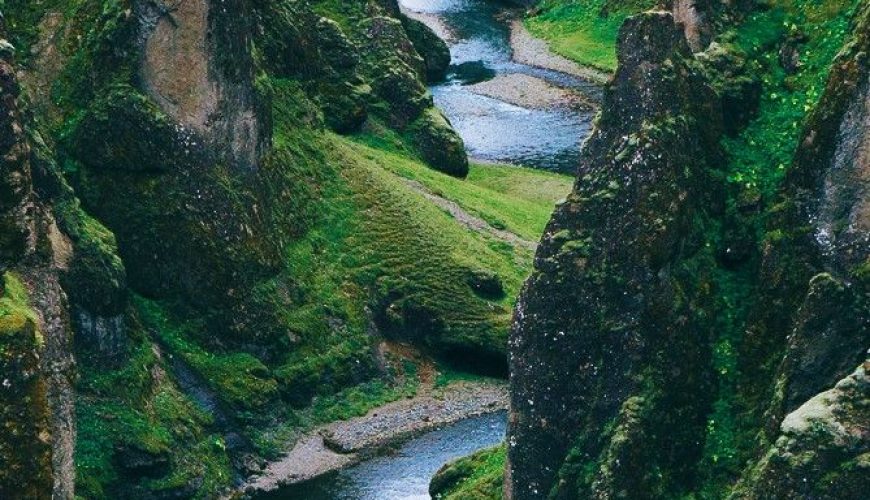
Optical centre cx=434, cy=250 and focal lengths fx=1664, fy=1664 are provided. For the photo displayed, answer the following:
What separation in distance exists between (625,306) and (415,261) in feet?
113

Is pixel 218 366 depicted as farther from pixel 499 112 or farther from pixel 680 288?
pixel 499 112

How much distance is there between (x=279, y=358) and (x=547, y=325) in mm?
28311

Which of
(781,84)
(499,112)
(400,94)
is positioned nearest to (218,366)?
(781,84)

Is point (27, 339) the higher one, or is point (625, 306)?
point (625, 306)

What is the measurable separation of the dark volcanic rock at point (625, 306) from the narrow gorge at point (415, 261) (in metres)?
0.07

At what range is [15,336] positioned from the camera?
133 ft

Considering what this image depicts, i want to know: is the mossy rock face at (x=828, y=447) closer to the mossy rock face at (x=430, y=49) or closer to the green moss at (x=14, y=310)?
the green moss at (x=14, y=310)

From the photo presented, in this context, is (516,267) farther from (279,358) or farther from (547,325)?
(547,325)

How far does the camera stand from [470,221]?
79.8 meters

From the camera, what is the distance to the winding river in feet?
196

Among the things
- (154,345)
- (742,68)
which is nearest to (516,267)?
(154,345)

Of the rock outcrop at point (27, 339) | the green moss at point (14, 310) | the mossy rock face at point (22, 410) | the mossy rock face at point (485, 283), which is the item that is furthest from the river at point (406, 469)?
the mossy rock face at point (22, 410)

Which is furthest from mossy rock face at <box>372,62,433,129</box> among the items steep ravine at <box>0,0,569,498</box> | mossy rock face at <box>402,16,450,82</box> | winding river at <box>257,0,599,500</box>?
mossy rock face at <box>402,16,450,82</box>

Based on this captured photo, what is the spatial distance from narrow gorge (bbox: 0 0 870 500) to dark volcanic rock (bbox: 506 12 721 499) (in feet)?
0.24
